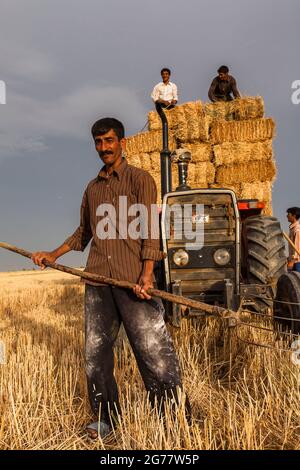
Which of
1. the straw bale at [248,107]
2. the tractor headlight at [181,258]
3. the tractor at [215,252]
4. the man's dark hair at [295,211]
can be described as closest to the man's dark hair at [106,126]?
the tractor at [215,252]

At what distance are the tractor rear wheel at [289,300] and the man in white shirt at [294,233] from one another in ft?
12.4

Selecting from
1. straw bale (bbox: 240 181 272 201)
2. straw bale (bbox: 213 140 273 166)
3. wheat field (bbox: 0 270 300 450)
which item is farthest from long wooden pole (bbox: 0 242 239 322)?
straw bale (bbox: 213 140 273 166)

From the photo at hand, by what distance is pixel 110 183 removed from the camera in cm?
348

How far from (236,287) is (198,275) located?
45 centimetres

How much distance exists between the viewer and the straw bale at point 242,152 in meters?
12.8

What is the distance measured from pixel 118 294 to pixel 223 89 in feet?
34.4

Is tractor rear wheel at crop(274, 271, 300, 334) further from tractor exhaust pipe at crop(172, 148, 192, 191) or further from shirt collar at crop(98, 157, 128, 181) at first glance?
shirt collar at crop(98, 157, 128, 181)

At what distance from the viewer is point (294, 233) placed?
29.9 feet

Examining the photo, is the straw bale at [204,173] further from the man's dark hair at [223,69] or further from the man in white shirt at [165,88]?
the man in white shirt at [165,88]

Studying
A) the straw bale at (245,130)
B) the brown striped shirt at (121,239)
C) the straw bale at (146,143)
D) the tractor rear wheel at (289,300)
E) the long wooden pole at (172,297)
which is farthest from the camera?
the straw bale at (146,143)

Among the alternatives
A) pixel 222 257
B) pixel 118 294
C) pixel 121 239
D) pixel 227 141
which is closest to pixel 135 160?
pixel 227 141

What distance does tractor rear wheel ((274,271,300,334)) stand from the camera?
491cm

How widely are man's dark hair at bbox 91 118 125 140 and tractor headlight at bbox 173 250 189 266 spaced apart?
243 centimetres
